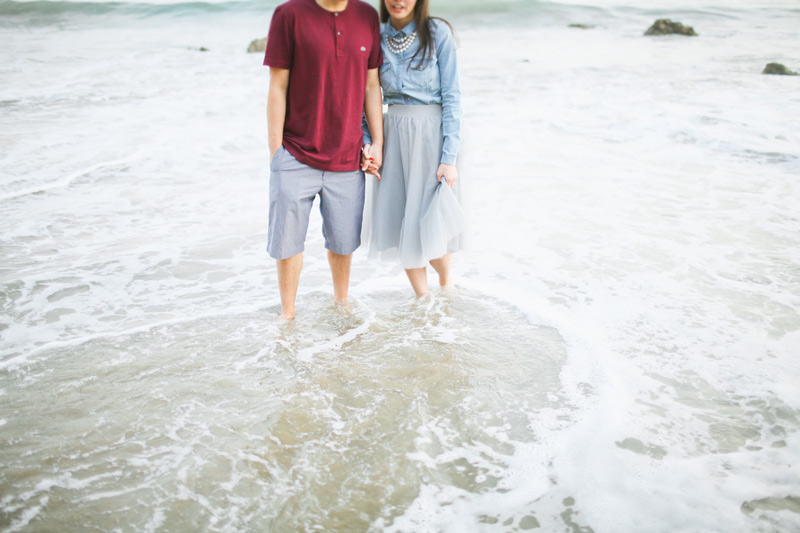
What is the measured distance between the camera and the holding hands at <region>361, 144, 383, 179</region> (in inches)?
128

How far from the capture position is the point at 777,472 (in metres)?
2.26

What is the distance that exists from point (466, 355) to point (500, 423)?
61 centimetres

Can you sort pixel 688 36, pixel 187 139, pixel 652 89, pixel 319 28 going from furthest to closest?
pixel 688 36, pixel 652 89, pixel 187 139, pixel 319 28

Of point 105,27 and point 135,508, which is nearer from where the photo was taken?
point 135,508

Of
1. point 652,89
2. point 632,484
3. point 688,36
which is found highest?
point 688,36

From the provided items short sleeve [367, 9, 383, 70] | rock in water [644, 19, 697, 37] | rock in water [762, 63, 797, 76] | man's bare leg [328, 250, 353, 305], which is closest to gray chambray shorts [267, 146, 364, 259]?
man's bare leg [328, 250, 353, 305]

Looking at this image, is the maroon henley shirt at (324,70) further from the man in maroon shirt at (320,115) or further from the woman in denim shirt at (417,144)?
the woman in denim shirt at (417,144)

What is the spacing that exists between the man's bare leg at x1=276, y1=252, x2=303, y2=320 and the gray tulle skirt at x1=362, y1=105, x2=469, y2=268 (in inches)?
17.9

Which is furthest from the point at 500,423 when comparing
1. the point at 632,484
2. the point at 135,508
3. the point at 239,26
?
the point at 239,26

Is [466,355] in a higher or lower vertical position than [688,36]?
lower

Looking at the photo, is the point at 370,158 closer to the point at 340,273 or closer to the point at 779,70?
the point at 340,273

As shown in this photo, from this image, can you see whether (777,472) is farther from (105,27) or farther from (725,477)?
(105,27)

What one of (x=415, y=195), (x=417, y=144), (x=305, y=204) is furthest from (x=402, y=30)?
(x=305, y=204)

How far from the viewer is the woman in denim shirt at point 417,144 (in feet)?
9.98
